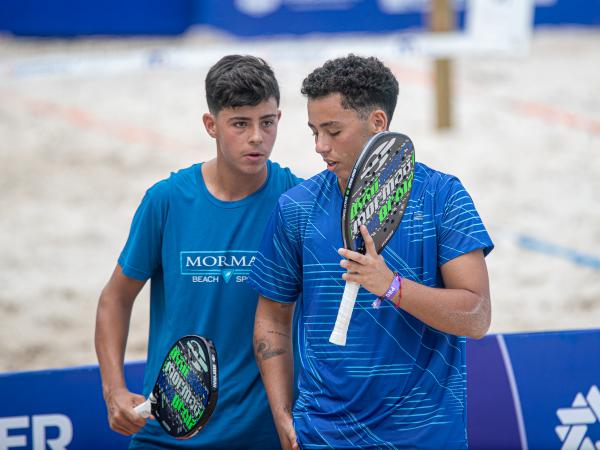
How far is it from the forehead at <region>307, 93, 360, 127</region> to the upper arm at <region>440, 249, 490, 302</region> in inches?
18.0

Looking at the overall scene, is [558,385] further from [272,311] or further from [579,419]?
[272,311]

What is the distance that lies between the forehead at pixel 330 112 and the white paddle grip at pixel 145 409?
3.19ft

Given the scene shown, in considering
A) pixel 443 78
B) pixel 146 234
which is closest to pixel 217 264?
pixel 146 234

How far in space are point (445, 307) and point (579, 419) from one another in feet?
5.74

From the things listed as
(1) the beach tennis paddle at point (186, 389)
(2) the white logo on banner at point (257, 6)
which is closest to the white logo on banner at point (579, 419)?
(1) the beach tennis paddle at point (186, 389)

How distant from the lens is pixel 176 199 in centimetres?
299

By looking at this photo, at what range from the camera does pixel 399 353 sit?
2.41 metres

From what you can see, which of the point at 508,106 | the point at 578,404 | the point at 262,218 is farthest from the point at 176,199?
the point at 508,106

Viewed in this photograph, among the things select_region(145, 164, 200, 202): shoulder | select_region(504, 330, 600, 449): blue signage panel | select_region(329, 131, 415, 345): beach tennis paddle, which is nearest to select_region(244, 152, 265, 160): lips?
select_region(145, 164, 200, 202): shoulder

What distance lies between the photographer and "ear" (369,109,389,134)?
2.47 m

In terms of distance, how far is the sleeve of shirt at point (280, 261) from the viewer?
259 cm

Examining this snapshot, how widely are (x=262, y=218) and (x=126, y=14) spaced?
1090 centimetres

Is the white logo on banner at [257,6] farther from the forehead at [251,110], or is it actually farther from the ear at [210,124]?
the forehead at [251,110]

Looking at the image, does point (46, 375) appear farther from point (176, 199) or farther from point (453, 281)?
point (453, 281)
